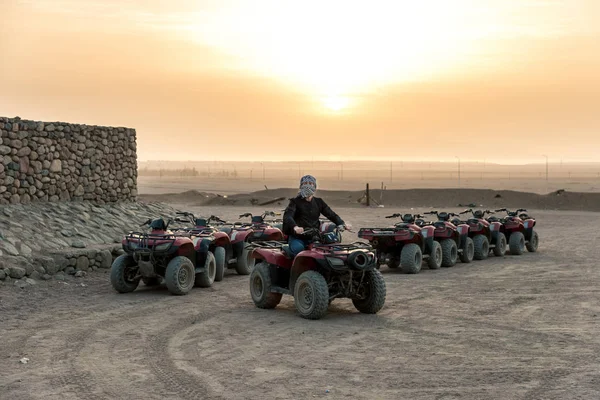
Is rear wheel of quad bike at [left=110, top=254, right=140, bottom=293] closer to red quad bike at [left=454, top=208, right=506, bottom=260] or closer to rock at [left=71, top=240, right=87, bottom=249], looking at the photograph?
rock at [left=71, top=240, right=87, bottom=249]

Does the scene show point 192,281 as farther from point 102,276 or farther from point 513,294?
point 513,294

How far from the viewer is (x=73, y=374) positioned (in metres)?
9.03

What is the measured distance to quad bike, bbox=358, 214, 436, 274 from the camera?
18.7 m

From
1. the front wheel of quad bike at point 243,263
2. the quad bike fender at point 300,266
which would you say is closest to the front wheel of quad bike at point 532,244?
the front wheel of quad bike at point 243,263

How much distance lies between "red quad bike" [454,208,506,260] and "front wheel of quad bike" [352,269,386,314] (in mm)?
9749

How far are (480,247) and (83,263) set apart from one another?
11.1 metres

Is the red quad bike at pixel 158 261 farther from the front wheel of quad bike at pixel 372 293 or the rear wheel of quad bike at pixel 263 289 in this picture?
the front wheel of quad bike at pixel 372 293

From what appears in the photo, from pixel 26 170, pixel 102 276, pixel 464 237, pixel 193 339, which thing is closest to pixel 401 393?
pixel 193 339

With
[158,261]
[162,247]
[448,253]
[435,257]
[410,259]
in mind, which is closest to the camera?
[162,247]

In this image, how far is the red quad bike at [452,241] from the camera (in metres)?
20.2

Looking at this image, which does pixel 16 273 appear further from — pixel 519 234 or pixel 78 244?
pixel 519 234

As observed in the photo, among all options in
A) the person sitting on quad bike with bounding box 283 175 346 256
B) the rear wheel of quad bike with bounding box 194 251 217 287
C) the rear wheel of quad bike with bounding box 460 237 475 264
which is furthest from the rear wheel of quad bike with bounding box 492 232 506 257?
the person sitting on quad bike with bounding box 283 175 346 256

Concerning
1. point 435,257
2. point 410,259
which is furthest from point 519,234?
point 410,259

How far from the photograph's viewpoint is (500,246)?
22891 millimetres
